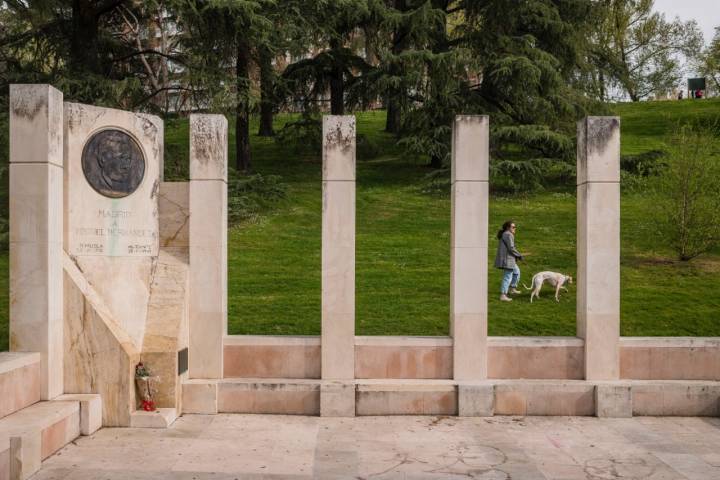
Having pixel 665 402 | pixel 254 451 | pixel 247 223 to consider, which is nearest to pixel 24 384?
pixel 254 451

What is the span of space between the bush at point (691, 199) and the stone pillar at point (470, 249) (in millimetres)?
9778

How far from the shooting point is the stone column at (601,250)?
1008 cm

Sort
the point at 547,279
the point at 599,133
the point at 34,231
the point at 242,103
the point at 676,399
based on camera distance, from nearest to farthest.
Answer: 1. the point at 34,231
2. the point at 676,399
3. the point at 599,133
4. the point at 547,279
5. the point at 242,103

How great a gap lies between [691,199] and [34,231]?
1520 cm

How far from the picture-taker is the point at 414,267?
1692 centimetres

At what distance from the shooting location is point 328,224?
1014 centimetres

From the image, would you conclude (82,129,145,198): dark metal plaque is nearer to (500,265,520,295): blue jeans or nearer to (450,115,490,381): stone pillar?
(450,115,490,381): stone pillar

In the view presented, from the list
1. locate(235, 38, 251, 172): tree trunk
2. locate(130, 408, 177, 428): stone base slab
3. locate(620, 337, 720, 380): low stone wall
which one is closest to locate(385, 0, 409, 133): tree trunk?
locate(235, 38, 251, 172): tree trunk

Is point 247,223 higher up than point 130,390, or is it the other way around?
point 247,223

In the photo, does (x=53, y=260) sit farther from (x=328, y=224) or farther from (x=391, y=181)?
(x=391, y=181)

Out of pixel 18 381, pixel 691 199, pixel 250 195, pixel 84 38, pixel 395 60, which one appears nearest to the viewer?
pixel 18 381

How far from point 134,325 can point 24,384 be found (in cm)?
180

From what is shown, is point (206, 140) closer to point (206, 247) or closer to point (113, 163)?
point (113, 163)

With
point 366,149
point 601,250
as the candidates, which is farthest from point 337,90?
point 601,250
